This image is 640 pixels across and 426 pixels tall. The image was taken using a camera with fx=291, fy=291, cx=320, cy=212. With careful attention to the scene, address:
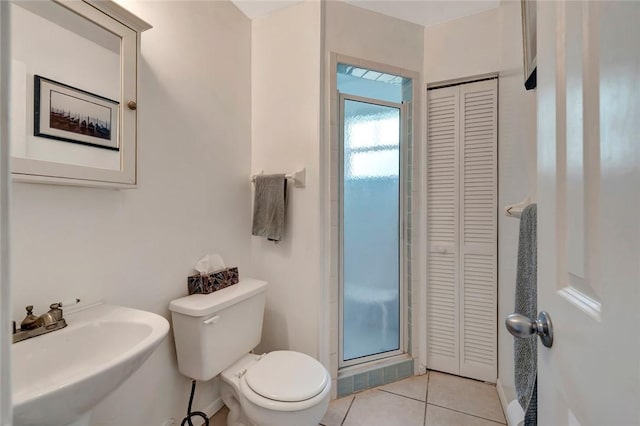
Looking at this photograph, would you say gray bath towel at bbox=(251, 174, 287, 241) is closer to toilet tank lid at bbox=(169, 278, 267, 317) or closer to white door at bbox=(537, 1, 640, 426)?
toilet tank lid at bbox=(169, 278, 267, 317)

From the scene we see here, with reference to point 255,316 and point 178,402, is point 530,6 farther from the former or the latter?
point 178,402

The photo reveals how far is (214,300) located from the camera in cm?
139

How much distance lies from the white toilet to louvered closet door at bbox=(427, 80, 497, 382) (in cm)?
109

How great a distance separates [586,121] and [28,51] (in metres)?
1.43

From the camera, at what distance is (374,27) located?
1887 mm

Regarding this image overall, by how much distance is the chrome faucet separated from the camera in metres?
0.84

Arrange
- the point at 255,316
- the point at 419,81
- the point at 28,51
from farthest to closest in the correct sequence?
the point at 419,81
the point at 255,316
the point at 28,51

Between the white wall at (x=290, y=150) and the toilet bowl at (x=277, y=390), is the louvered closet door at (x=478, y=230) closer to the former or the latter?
the white wall at (x=290, y=150)

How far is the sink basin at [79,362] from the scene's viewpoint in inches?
25.7

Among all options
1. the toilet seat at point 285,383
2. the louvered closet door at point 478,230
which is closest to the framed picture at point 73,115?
the toilet seat at point 285,383

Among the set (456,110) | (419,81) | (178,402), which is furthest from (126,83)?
(456,110)

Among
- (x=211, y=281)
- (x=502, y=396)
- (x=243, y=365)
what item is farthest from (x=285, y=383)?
(x=502, y=396)

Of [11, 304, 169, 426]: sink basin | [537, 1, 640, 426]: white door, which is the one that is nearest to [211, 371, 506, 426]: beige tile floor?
[11, 304, 169, 426]: sink basin

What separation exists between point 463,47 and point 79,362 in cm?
254
